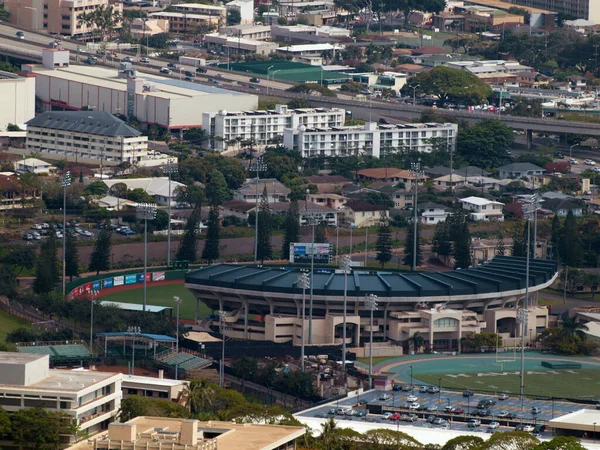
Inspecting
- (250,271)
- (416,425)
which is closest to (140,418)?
(416,425)

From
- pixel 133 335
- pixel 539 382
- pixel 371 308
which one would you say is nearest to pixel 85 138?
pixel 133 335

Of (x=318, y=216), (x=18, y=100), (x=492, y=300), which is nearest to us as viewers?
(x=492, y=300)

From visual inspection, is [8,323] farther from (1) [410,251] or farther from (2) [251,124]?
(2) [251,124]

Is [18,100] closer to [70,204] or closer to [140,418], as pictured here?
→ [70,204]

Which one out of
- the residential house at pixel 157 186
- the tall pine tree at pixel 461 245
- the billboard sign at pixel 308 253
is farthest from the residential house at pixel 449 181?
the billboard sign at pixel 308 253

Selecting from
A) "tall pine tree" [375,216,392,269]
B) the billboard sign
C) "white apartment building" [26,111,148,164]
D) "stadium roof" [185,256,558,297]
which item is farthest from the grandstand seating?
"white apartment building" [26,111,148,164]

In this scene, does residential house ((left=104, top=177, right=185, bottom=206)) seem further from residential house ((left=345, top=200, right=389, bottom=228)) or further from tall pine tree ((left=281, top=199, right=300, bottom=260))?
tall pine tree ((left=281, top=199, right=300, bottom=260))
